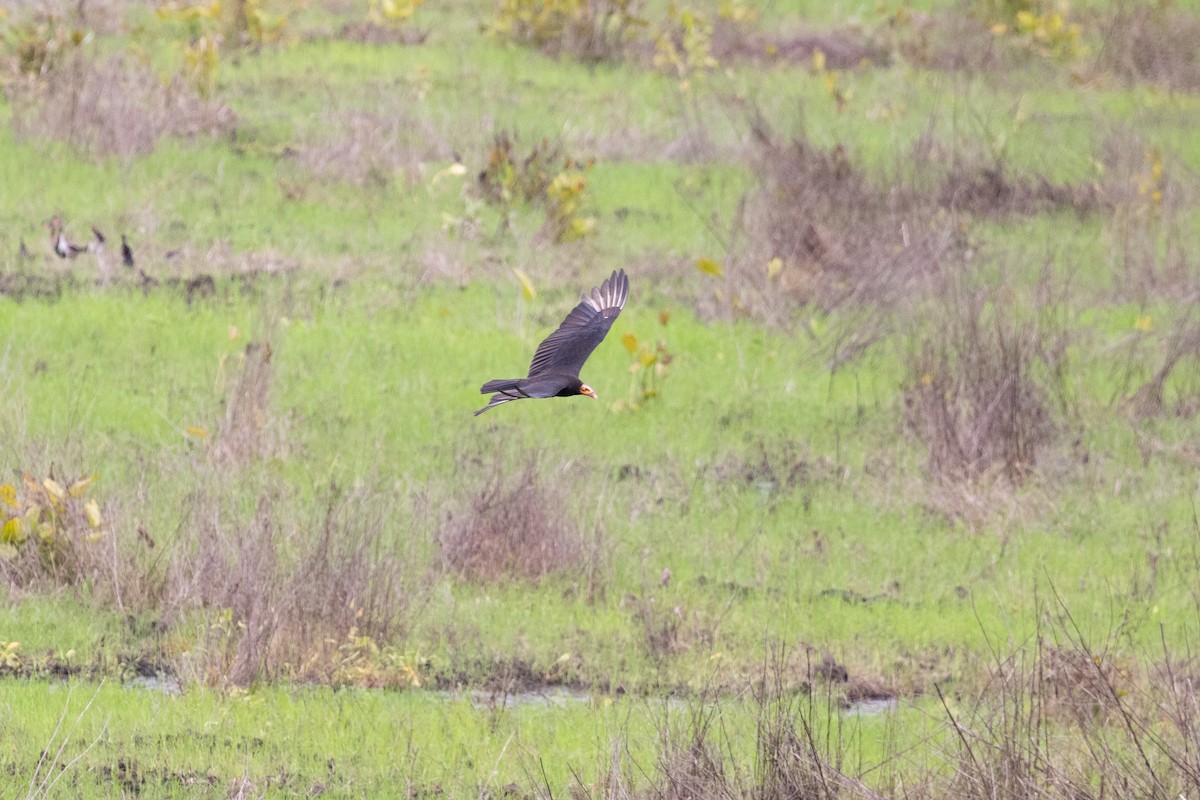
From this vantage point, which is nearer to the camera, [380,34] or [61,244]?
[61,244]

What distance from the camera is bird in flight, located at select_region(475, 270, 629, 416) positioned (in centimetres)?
609

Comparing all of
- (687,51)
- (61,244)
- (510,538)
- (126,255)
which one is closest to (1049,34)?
(687,51)

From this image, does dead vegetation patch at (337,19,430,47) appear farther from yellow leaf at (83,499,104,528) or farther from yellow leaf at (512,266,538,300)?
yellow leaf at (83,499,104,528)

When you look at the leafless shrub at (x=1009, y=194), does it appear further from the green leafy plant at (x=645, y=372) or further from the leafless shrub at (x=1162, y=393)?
the green leafy plant at (x=645, y=372)

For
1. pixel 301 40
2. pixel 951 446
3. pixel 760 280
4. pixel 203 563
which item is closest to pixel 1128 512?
pixel 951 446

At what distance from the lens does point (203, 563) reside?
7082mm

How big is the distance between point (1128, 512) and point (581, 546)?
2.88m

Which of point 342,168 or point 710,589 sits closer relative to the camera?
point 710,589

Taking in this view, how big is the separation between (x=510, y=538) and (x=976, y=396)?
287cm

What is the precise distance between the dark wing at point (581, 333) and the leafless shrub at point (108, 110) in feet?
21.4

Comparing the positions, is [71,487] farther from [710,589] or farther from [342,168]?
[342,168]

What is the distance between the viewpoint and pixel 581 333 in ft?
21.4

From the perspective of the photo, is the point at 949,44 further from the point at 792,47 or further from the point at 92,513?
the point at 92,513

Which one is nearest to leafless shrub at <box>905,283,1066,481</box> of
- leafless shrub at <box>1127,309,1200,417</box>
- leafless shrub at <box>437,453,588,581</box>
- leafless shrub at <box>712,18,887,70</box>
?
leafless shrub at <box>1127,309,1200,417</box>
